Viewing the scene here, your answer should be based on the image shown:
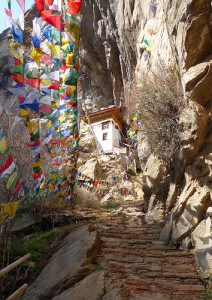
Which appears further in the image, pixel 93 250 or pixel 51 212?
pixel 51 212

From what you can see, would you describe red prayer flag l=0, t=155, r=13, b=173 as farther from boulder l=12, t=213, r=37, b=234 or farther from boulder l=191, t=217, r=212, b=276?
boulder l=12, t=213, r=37, b=234

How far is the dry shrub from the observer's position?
300 inches

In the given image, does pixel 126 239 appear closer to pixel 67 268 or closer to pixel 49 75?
pixel 67 268

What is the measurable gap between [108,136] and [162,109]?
20352 mm

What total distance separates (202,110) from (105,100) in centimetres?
2084

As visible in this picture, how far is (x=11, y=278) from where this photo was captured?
5922 millimetres

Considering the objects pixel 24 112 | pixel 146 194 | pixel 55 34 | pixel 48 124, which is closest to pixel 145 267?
pixel 24 112

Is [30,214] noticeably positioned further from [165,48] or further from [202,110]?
[165,48]

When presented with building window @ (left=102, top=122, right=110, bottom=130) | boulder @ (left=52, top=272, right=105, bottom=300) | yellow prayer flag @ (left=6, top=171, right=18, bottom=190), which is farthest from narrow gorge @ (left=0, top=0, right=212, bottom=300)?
building window @ (left=102, top=122, right=110, bottom=130)

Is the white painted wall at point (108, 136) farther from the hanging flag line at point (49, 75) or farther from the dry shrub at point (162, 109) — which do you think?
the dry shrub at point (162, 109)

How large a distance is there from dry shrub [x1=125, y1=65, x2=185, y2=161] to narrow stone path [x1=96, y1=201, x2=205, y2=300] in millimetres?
2238

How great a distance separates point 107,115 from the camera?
2750cm

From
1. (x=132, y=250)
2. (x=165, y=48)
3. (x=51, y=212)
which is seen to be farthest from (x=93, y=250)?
(x=165, y=48)

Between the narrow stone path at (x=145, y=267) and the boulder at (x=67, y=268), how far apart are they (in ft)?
0.96
